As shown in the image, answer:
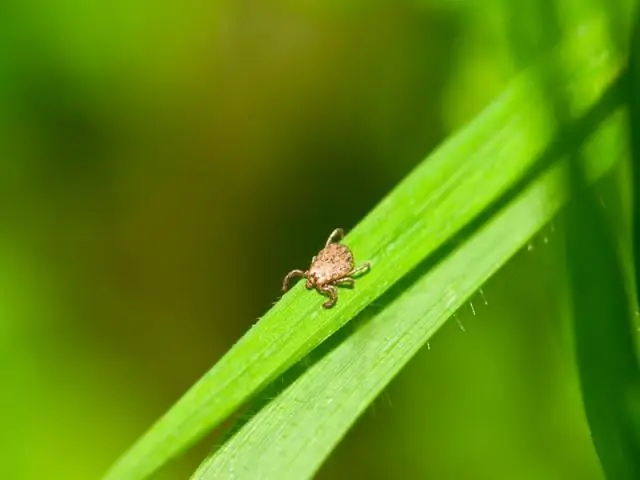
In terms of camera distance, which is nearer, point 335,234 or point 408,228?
point 408,228

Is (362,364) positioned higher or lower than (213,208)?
lower

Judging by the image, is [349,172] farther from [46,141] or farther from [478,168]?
[478,168]

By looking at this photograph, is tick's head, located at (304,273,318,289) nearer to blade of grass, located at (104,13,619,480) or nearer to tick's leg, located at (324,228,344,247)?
blade of grass, located at (104,13,619,480)

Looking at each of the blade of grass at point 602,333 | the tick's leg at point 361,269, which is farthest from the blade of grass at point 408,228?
the blade of grass at point 602,333

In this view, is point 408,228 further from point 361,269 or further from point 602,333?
point 602,333

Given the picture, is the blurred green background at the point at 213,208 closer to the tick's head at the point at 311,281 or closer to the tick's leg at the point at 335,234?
the tick's leg at the point at 335,234

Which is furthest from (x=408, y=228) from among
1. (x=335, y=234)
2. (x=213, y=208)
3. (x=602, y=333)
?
(x=213, y=208)
